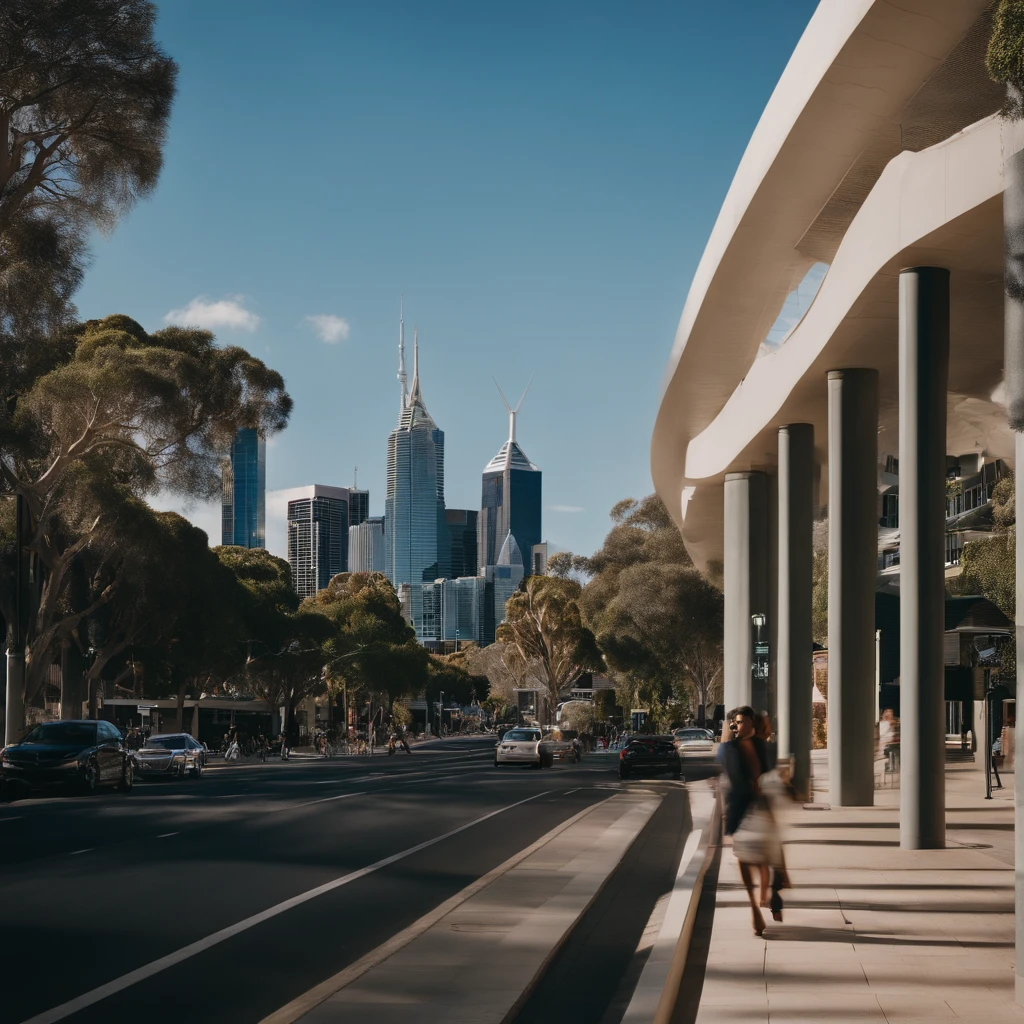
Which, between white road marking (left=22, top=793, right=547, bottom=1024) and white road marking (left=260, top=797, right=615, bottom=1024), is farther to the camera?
white road marking (left=22, top=793, right=547, bottom=1024)

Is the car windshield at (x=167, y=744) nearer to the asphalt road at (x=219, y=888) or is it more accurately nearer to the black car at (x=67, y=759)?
the black car at (x=67, y=759)

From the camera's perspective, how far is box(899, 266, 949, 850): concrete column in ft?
58.0

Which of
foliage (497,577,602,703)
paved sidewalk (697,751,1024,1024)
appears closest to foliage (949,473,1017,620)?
paved sidewalk (697,751,1024,1024)

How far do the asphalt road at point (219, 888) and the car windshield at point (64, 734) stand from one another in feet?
10.4

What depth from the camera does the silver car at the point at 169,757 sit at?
1639 inches

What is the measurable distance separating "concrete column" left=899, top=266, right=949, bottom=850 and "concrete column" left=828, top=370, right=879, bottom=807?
198 inches

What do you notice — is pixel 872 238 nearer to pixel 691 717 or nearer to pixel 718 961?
pixel 718 961

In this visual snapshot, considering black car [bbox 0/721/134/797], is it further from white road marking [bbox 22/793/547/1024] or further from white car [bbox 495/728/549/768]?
white car [bbox 495/728/549/768]

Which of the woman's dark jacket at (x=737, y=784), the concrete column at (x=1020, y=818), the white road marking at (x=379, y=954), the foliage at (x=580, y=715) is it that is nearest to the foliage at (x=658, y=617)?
the foliage at (x=580, y=715)

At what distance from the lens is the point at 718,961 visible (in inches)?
378

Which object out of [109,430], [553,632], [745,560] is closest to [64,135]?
[109,430]

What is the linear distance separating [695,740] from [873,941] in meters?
54.7

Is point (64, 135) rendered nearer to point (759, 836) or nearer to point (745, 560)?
point (745, 560)

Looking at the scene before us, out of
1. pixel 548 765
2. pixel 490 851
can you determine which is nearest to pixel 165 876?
pixel 490 851
